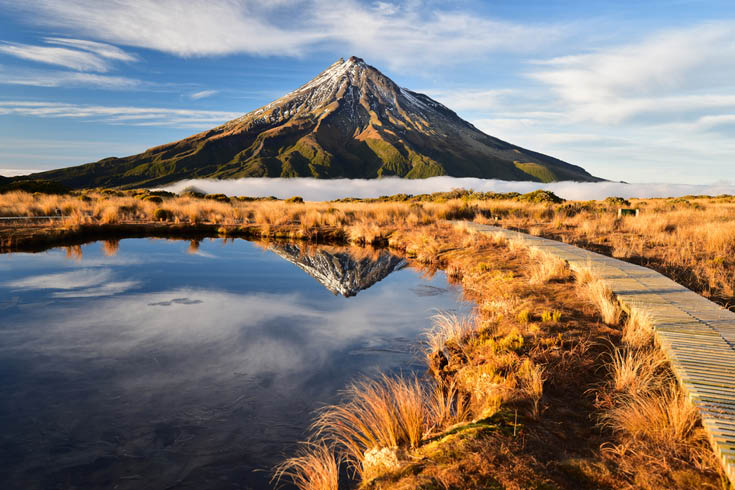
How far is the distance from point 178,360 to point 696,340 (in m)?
7.42

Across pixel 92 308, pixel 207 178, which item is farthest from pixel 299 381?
pixel 207 178

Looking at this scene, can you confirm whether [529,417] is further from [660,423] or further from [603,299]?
[603,299]

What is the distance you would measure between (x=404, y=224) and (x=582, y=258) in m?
12.7

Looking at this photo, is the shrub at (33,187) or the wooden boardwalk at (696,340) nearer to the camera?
the wooden boardwalk at (696,340)

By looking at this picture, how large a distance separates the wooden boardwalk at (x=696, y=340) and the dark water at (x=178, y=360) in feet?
11.6

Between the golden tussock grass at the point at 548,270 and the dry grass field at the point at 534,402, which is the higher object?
the golden tussock grass at the point at 548,270

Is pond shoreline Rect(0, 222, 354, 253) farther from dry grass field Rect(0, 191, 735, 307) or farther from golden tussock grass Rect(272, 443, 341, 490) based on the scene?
golden tussock grass Rect(272, 443, 341, 490)

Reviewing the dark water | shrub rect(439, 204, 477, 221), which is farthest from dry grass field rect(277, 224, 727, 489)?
shrub rect(439, 204, 477, 221)

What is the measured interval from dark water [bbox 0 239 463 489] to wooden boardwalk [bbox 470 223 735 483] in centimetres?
352

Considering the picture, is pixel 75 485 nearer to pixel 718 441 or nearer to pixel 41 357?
pixel 41 357

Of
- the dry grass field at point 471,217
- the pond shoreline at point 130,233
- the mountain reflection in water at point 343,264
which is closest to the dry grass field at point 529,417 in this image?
the dry grass field at point 471,217

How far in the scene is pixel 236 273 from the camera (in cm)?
1404

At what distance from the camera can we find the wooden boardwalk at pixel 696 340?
10.6 ft

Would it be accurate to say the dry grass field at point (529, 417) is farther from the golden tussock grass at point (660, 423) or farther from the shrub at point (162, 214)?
the shrub at point (162, 214)
